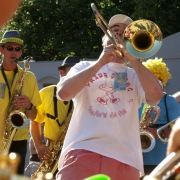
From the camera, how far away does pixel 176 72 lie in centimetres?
1423

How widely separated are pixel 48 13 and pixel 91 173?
20.9m

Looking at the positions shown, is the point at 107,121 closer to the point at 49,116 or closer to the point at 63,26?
the point at 49,116

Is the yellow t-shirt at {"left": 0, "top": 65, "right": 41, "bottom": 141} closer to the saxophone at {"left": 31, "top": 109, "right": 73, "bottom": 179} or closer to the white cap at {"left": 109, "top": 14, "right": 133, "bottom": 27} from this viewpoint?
the saxophone at {"left": 31, "top": 109, "right": 73, "bottom": 179}

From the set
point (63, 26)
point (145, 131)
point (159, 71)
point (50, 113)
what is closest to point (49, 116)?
point (50, 113)

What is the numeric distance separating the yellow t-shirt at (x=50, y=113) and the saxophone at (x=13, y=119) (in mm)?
173

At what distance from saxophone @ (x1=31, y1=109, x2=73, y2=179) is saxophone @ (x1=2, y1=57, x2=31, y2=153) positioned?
15.1 inches

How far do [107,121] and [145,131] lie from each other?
202 centimetres

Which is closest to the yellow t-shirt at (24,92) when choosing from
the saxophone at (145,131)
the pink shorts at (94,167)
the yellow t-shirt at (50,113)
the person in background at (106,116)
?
the yellow t-shirt at (50,113)

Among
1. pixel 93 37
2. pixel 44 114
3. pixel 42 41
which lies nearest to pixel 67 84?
pixel 44 114

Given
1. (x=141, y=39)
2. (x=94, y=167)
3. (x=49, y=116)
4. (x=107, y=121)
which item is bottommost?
(x=94, y=167)

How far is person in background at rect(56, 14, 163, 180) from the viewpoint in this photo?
3781mm

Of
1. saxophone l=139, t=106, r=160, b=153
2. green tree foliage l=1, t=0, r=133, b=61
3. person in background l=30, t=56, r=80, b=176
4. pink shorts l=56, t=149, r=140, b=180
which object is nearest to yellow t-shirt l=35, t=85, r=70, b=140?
person in background l=30, t=56, r=80, b=176

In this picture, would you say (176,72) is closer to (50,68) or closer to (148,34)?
(50,68)

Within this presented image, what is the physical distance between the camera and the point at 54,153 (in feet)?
21.2
